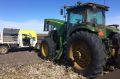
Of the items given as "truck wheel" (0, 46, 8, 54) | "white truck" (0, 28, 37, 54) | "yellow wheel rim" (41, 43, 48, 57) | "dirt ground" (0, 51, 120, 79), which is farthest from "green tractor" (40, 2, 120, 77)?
"white truck" (0, 28, 37, 54)

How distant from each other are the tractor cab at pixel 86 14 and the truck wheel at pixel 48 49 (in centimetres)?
166

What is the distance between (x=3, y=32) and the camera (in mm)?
17422

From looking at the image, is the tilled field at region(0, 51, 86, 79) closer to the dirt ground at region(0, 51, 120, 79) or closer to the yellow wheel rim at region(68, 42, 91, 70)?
the dirt ground at region(0, 51, 120, 79)

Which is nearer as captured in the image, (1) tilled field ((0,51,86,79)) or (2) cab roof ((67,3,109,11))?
(1) tilled field ((0,51,86,79))

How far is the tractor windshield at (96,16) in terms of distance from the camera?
931 centimetres

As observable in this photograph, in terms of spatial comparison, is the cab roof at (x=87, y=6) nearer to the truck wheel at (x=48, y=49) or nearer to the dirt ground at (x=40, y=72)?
the truck wheel at (x=48, y=49)

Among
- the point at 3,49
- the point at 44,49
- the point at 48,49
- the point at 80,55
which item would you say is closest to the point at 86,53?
the point at 80,55

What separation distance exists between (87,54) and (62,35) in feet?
9.32

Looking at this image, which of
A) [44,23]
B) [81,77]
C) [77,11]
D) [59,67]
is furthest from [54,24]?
[81,77]

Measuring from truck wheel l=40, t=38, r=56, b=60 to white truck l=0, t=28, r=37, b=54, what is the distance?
5.51 metres

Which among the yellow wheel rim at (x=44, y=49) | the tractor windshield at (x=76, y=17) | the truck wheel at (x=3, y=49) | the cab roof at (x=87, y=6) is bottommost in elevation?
the truck wheel at (x=3, y=49)

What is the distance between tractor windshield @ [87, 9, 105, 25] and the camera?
931 centimetres

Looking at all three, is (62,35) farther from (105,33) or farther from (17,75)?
(17,75)

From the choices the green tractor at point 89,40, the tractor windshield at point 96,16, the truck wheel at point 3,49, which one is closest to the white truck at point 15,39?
the truck wheel at point 3,49
